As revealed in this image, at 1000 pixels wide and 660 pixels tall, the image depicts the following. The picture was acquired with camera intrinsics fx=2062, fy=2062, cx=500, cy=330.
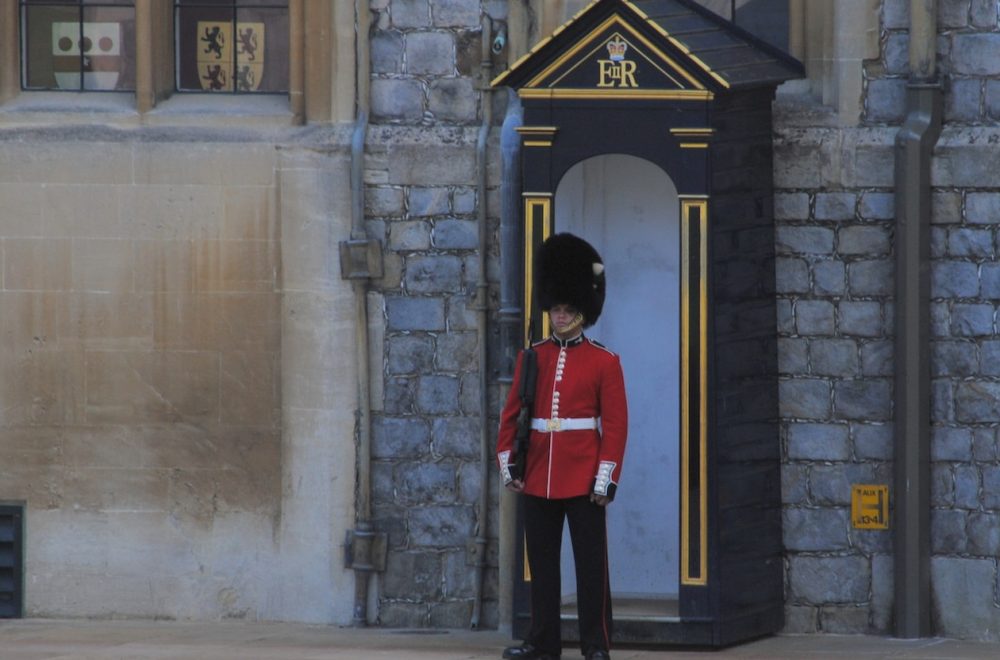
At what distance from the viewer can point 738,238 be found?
798cm

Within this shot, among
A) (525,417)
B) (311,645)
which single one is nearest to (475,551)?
(311,645)

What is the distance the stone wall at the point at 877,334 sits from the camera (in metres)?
8.10

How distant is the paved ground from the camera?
780 cm

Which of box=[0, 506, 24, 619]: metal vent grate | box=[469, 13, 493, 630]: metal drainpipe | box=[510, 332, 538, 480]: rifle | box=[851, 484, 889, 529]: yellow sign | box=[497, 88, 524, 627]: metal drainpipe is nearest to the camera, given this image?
box=[510, 332, 538, 480]: rifle

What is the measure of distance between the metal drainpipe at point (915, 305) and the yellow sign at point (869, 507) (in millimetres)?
109

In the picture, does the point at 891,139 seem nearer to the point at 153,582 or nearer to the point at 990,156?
the point at 990,156

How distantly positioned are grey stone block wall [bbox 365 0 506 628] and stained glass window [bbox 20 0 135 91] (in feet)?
3.74

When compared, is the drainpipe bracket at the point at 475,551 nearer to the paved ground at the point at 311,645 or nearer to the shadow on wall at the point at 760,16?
the paved ground at the point at 311,645

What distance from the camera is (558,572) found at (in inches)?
297

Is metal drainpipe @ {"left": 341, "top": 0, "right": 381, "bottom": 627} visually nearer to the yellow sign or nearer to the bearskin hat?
the bearskin hat

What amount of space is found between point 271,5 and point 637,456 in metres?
2.47

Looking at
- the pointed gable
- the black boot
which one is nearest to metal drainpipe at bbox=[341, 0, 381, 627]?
the pointed gable

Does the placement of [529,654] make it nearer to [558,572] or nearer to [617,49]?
[558,572]

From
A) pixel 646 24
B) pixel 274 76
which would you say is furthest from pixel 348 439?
pixel 646 24
